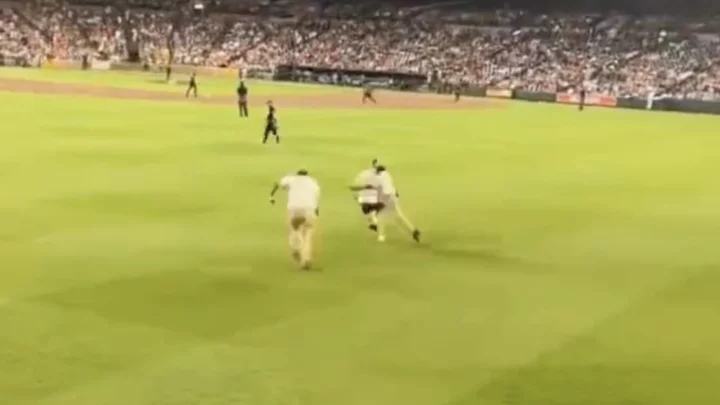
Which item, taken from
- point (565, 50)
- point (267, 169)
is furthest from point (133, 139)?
point (565, 50)

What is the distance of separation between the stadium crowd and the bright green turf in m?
8.45

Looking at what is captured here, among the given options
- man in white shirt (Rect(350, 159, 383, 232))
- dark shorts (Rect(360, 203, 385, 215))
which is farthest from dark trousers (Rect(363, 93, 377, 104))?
man in white shirt (Rect(350, 159, 383, 232))

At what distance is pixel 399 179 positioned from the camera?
117 ft

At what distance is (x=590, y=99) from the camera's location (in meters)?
83.7

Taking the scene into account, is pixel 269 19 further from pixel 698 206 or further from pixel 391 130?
pixel 698 206

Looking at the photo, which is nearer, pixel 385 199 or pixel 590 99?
pixel 385 199

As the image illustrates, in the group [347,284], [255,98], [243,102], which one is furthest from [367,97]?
[347,284]

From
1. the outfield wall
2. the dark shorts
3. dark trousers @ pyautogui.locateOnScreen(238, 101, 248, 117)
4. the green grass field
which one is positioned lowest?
the outfield wall

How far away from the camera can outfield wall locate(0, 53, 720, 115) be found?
8212 centimetres

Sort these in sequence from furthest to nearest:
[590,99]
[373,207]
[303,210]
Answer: [590,99] → [373,207] → [303,210]

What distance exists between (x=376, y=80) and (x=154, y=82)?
18.8 metres

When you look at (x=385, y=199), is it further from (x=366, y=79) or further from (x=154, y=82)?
(x=366, y=79)

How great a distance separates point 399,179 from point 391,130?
17.8 metres

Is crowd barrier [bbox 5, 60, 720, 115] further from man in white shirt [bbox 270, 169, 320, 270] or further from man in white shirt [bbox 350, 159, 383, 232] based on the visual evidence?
man in white shirt [bbox 270, 169, 320, 270]
